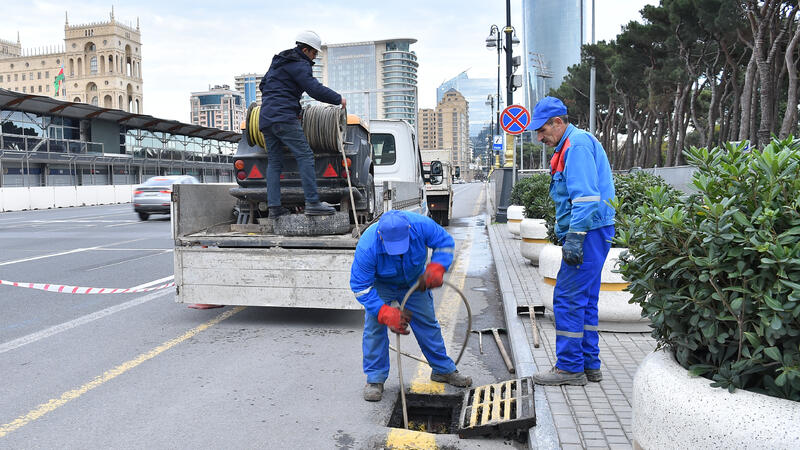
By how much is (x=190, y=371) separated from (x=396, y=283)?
77.6 inches

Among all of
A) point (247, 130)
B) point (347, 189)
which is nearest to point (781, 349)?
point (347, 189)

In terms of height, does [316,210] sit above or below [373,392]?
above

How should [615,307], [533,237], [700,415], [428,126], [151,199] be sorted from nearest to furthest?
[700,415] → [615,307] → [533,237] → [151,199] → [428,126]

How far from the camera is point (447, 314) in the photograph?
7324 mm

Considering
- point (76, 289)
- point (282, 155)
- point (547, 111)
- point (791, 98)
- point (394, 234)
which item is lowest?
point (76, 289)

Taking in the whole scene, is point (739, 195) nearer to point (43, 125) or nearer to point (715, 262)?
point (715, 262)

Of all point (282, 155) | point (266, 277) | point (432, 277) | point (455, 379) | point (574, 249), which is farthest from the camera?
point (282, 155)

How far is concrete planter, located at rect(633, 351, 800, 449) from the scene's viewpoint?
2268 millimetres

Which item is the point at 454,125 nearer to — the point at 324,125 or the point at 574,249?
the point at 324,125

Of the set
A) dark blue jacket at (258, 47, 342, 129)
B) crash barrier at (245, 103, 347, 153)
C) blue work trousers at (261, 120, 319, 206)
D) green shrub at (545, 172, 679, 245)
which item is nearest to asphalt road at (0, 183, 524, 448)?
blue work trousers at (261, 120, 319, 206)

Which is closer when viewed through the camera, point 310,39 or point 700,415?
point 700,415

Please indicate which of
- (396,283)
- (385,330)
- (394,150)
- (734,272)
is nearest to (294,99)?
(396,283)

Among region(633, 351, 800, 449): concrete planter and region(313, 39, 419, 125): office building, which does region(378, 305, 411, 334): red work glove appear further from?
region(313, 39, 419, 125): office building

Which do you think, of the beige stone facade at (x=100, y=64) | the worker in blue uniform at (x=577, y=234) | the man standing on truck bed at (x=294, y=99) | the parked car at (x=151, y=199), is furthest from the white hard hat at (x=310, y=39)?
the beige stone facade at (x=100, y=64)
